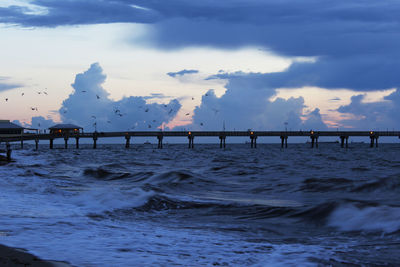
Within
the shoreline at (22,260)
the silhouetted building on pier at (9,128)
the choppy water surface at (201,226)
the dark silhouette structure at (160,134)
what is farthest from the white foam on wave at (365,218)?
the silhouetted building on pier at (9,128)

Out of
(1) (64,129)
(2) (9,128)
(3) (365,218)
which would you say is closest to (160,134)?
(1) (64,129)

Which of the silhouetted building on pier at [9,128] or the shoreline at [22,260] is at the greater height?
the silhouetted building on pier at [9,128]

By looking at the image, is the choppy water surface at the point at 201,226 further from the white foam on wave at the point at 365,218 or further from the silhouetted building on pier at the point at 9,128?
the silhouetted building on pier at the point at 9,128

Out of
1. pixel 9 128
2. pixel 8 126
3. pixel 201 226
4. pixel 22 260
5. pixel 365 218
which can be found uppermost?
pixel 8 126

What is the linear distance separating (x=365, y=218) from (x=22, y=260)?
983cm

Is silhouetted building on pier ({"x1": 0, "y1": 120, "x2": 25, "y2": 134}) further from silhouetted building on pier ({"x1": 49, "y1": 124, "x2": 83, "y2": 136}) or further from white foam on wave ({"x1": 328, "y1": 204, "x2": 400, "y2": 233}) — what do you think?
white foam on wave ({"x1": 328, "y1": 204, "x2": 400, "y2": 233})

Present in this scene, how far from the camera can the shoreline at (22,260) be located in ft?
21.9

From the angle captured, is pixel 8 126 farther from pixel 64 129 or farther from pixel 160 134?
pixel 160 134

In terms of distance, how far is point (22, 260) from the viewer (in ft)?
22.6

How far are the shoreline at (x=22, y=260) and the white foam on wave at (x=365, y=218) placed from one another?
8.07 m

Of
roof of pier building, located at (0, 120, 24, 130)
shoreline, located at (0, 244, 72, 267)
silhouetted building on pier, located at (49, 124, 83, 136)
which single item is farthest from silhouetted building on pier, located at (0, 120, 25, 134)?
shoreline, located at (0, 244, 72, 267)

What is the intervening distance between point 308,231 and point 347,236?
1105 millimetres

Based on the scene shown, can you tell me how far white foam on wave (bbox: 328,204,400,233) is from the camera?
11.4m

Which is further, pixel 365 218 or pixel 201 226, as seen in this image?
pixel 365 218
